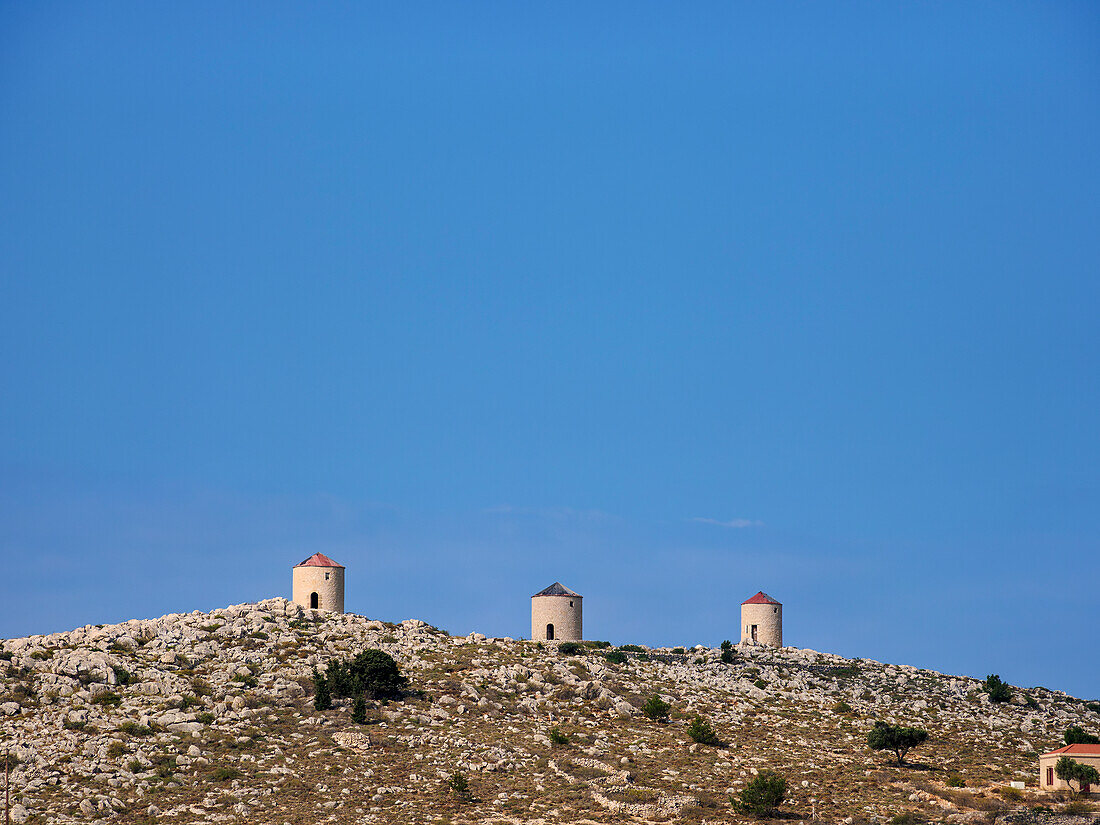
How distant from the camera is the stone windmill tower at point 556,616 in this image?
279 feet

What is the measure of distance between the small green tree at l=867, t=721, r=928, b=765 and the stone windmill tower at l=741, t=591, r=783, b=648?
25.9 metres

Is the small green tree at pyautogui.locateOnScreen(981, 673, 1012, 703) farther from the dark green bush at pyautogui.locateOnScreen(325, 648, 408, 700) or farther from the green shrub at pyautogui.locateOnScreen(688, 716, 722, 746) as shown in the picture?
the dark green bush at pyautogui.locateOnScreen(325, 648, 408, 700)

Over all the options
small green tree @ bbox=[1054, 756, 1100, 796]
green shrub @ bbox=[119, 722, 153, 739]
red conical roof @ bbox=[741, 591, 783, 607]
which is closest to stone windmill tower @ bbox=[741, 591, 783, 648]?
red conical roof @ bbox=[741, 591, 783, 607]

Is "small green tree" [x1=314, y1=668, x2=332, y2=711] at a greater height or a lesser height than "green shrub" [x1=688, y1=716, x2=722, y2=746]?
greater

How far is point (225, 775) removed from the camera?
55.4 meters

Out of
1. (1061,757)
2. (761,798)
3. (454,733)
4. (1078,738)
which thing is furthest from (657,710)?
(1078,738)

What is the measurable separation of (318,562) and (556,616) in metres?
15.6

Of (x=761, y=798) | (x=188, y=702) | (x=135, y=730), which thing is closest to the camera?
(x=761, y=798)

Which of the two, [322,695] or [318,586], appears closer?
[322,695]

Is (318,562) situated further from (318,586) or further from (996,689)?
(996,689)

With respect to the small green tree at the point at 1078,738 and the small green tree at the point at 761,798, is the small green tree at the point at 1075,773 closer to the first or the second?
the small green tree at the point at 1078,738

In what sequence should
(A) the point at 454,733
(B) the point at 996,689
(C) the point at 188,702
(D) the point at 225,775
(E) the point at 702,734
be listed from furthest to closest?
(B) the point at 996,689 < (C) the point at 188,702 < (E) the point at 702,734 < (A) the point at 454,733 < (D) the point at 225,775

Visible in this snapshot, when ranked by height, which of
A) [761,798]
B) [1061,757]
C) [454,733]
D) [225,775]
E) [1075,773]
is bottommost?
[761,798]

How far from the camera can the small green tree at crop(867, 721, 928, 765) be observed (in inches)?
2475
